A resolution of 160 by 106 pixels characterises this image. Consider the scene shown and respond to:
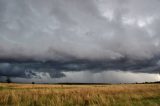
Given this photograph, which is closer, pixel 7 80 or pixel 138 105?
pixel 138 105

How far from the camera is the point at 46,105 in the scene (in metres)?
12.6

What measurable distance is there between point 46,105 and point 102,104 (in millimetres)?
3491

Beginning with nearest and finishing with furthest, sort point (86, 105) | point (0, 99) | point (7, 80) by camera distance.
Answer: point (86, 105) → point (0, 99) → point (7, 80)

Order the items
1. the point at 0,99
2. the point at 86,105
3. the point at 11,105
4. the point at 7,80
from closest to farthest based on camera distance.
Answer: the point at 11,105, the point at 86,105, the point at 0,99, the point at 7,80

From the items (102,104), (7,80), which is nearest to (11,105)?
(102,104)

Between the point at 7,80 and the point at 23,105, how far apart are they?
161m

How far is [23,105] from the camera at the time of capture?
12.7 m

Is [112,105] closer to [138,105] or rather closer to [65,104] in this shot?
[138,105]

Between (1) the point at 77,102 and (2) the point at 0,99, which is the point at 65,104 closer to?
(1) the point at 77,102

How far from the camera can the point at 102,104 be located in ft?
42.2

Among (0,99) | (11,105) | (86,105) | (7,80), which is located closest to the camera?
(11,105)

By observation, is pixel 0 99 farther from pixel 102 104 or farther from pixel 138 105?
pixel 138 105

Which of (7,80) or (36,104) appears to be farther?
(7,80)

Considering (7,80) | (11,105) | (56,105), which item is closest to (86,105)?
(56,105)
